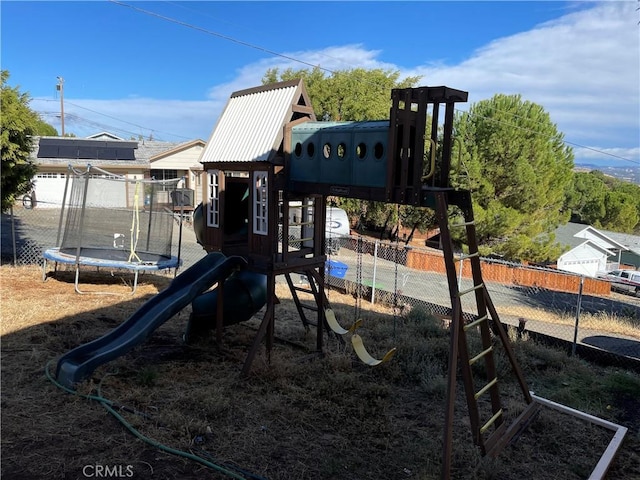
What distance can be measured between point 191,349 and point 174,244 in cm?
1366

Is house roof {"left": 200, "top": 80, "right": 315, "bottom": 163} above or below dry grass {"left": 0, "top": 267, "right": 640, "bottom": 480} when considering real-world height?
above

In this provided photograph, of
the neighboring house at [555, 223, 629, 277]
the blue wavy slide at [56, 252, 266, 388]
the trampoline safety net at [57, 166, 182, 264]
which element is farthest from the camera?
the neighboring house at [555, 223, 629, 277]

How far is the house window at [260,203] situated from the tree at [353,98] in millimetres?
24194

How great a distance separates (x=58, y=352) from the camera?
255 inches

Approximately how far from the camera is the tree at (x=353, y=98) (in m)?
30.2

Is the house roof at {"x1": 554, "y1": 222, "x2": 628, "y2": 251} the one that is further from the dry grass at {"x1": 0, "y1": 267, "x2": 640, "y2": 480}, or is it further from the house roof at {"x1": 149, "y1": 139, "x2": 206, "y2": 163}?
the dry grass at {"x1": 0, "y1": 267, "x2": 640, "y2": 480}

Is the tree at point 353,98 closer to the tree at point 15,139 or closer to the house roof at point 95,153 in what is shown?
the house roof at point 95,153

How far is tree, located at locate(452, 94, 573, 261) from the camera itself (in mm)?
24438

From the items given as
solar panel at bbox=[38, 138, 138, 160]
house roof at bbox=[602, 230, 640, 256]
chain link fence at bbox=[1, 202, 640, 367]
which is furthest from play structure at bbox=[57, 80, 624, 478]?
house roof at bbox=[602, 230, 640, 256]

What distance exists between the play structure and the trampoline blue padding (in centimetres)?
A: 273

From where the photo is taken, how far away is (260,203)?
655 centimetres

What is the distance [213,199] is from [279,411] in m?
3.49

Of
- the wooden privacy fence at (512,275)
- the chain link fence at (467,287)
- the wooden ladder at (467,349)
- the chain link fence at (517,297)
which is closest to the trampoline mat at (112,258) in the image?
the chain link fence at (467,287)

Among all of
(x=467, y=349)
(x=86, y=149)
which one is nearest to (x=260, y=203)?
(x=467, y=349)
